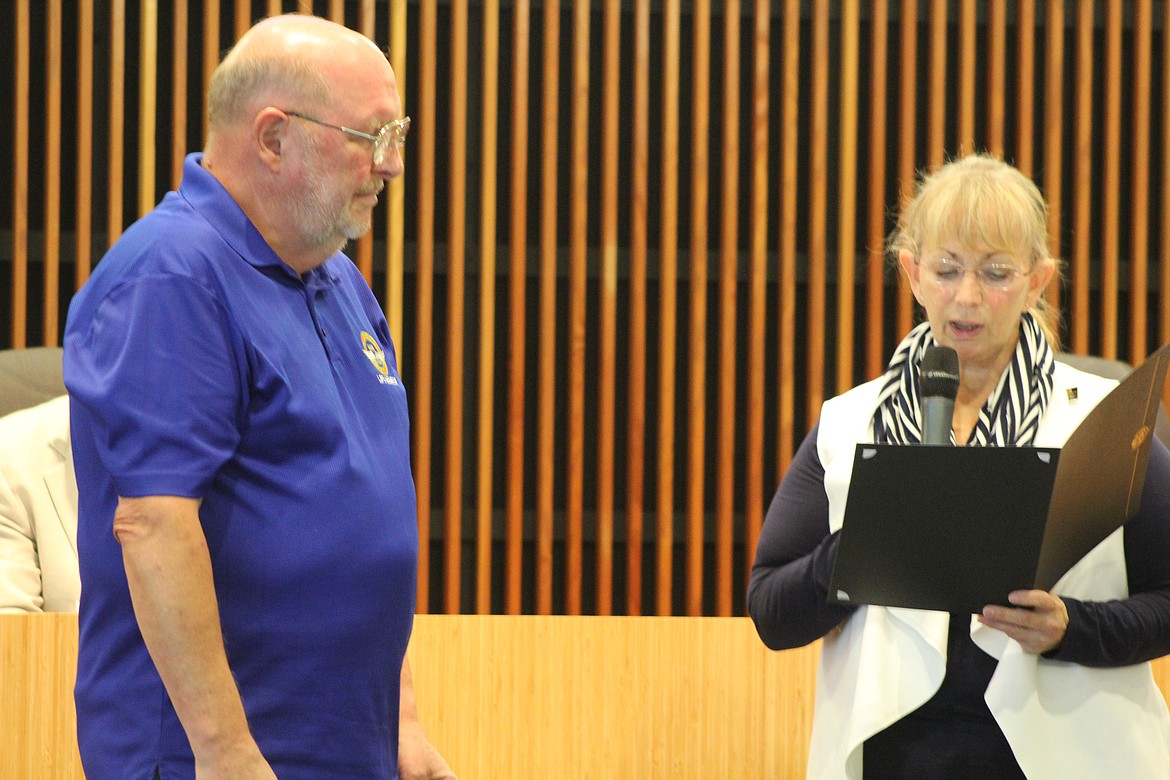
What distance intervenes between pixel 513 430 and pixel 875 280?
124cm

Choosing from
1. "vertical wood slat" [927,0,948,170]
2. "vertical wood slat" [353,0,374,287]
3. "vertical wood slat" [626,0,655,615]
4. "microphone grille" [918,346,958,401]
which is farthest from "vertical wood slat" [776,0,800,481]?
"microphone grille" [918,346,958,401]

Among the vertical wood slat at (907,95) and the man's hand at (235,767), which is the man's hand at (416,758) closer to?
the man's hand at (235,767)

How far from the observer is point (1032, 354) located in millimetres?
1938

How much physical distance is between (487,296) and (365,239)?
1.36 feet

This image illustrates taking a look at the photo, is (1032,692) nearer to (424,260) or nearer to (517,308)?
(517,308)

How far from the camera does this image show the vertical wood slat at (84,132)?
158 inches

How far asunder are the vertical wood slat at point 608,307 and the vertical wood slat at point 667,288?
151 millimetres

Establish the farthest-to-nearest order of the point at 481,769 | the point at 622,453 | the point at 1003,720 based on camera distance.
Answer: the point at 622,453
the point at 481,769
the point at 1003,720

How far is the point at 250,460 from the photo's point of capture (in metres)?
1.43

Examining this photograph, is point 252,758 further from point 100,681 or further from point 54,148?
point 54,148

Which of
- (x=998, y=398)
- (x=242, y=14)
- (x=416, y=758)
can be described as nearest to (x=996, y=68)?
(x=242, y=14)

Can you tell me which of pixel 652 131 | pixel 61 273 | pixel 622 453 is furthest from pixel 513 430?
pixel 61 273

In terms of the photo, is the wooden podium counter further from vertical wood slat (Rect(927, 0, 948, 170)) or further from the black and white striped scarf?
vertical wood slat (Rect(927, 0, 948, 170))

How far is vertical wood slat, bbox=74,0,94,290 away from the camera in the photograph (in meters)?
4.02
